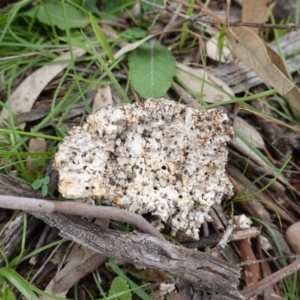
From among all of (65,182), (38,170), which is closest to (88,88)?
(38,170)

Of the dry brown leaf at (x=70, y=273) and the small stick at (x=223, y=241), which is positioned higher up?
the small stick at (x=223, y=241)

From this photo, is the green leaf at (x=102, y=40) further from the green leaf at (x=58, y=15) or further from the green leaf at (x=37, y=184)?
the green leaf at (x=37, y=184)

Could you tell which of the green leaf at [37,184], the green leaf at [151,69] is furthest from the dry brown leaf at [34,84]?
the green leaf at [37,184]

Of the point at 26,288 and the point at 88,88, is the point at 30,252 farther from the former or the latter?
the point at 88,88

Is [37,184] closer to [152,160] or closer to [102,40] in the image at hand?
[152,160]

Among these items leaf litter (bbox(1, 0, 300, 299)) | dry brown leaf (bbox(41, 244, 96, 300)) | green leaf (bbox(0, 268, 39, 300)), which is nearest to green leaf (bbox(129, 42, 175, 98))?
leaf litter (bbox(1, 0, 300, 299))

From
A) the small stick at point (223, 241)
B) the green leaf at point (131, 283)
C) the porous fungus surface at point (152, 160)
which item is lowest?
the green leaf at point (131, 283)
